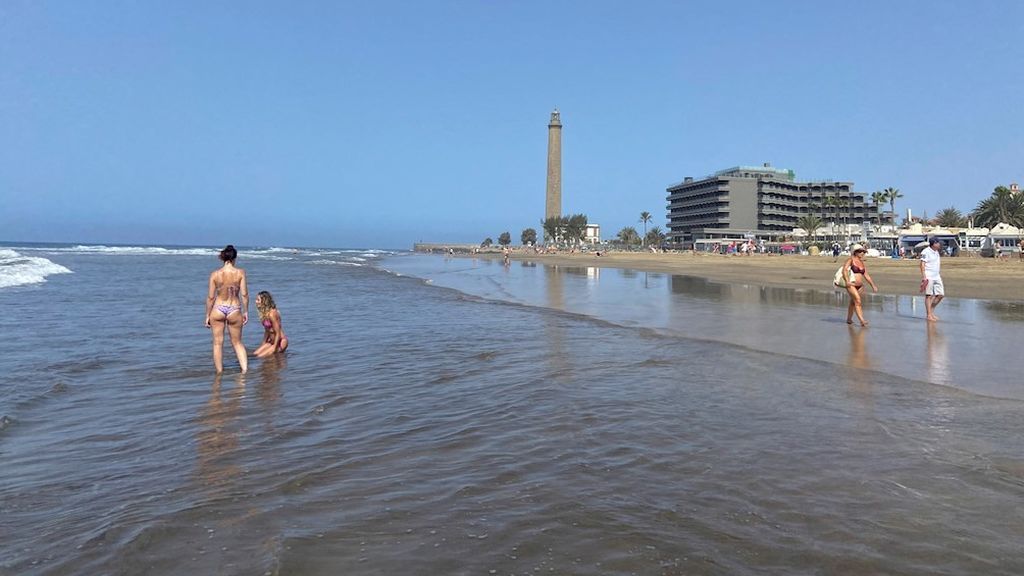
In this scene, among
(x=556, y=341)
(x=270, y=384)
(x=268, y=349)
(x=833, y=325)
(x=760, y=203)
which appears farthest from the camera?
(x=760, y=203)

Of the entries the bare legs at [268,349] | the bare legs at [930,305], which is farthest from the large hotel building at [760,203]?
the bare legs at [268,349]

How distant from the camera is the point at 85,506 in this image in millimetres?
3836

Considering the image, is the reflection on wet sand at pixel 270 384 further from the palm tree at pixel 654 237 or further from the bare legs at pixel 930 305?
the palm tree at pixel 654 237

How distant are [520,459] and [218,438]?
259 cm

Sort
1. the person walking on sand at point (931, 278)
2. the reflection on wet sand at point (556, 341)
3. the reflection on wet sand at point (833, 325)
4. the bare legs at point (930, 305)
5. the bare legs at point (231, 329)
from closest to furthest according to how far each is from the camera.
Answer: the reflection on wet sand at point (833, 325), the bare legs at point (231, 329), the reflection on wet sand at point (556, 341), the bare legs at point (930, 305), the person walking on sand at point (931, 278)

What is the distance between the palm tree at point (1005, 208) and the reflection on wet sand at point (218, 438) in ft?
292

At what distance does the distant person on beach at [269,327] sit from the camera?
9.54 metres

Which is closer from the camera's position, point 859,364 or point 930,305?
point 859,364

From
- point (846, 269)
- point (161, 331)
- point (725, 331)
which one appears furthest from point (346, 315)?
point (846, 269)

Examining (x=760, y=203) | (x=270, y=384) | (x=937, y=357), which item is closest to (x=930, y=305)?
(x=937, y=357)

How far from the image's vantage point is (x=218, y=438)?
529cm

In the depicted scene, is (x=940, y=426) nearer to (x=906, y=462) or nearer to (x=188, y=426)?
(x=906, y=462)

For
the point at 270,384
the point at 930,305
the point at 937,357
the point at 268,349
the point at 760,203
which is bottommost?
the point at 270,384

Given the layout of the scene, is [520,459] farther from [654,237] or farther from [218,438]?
[654,237]
